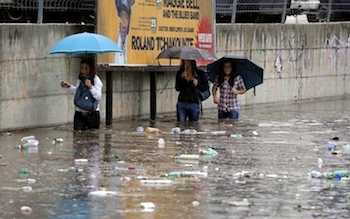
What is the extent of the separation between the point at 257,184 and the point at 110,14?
661 centimetres

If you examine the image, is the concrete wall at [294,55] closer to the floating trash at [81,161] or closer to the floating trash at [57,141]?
the floating trash at [57,141]

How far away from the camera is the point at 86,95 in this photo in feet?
51.3

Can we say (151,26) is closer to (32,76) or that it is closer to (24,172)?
(32,76)

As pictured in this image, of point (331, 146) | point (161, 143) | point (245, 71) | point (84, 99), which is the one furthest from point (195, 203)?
point (245, 71)

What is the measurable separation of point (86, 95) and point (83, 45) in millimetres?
777

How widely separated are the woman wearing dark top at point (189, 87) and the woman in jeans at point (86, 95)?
206 centimetres

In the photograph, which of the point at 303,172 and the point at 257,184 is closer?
the point at 257,184

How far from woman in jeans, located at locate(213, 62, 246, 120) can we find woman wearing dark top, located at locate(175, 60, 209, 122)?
412 mm

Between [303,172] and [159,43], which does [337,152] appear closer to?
[303,172]

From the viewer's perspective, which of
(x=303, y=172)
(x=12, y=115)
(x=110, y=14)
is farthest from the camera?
(x=110, y=14)

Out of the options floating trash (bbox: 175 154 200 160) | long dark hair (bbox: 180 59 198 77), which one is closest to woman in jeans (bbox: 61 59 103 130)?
long dark hair (bbox: 180 59 198 77)

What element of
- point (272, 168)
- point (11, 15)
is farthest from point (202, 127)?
point (272, 168)

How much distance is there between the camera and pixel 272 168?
12000mm

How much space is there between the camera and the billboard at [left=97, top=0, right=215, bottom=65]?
16.8 meters
